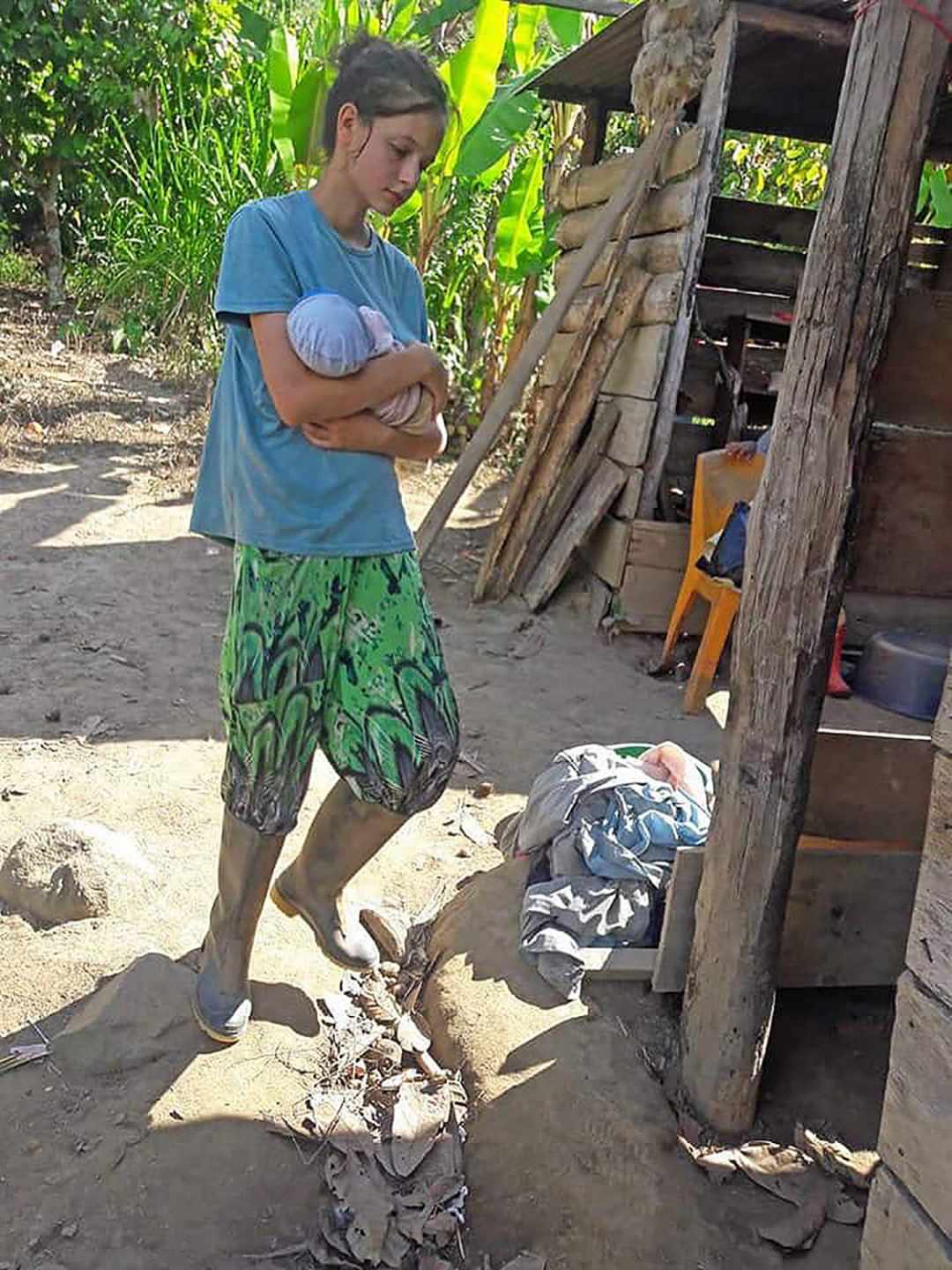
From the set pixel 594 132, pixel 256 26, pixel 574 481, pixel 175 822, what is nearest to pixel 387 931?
pixel 175 822

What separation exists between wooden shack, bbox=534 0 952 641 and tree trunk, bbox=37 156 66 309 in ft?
20.0

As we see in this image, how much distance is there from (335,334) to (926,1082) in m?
1.51

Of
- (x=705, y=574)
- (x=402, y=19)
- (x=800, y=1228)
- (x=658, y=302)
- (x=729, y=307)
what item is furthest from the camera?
(x=402, y=19)

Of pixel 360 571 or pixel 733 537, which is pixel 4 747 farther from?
pixel 733 537

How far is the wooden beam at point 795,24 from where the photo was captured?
472 cm

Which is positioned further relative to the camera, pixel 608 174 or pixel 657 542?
pixel 608 174

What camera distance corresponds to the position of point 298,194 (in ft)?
6.79

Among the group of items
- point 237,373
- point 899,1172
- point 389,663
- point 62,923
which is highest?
point 237,373

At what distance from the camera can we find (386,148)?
6.56 feet

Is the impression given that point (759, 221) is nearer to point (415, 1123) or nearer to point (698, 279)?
point (698, 279)

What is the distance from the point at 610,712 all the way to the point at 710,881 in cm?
244

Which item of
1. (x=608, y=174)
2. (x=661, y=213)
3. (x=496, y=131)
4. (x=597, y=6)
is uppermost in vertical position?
(x=597, y=6)

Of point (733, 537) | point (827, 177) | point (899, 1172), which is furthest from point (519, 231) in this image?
point (899, 1172)

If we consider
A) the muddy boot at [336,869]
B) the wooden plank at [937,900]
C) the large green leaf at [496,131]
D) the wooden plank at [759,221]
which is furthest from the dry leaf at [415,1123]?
the large green leaf at [496,131]
